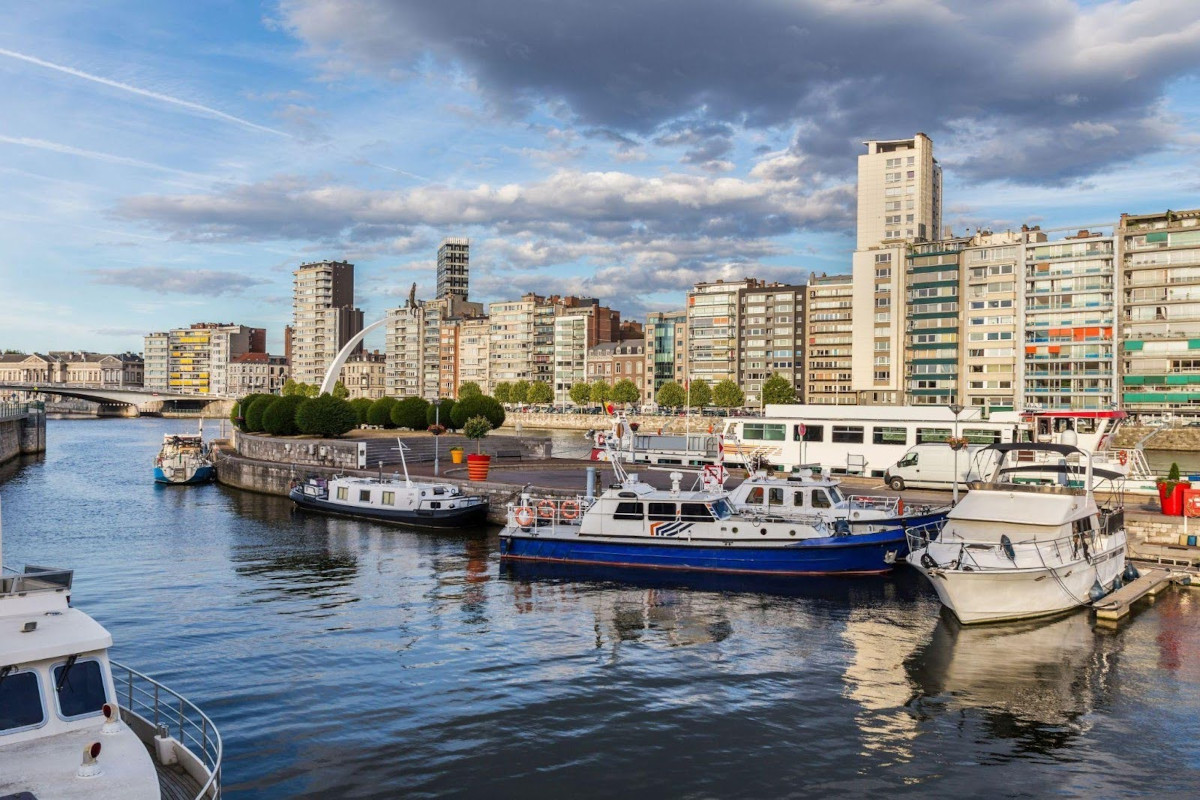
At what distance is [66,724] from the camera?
1180 centimetres

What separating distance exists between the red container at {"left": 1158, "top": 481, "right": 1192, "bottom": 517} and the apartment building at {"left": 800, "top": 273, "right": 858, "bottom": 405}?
118725 millimetres

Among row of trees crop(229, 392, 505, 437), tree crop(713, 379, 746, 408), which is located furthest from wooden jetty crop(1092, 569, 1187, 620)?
tree crop(713, 379, 746, 408)

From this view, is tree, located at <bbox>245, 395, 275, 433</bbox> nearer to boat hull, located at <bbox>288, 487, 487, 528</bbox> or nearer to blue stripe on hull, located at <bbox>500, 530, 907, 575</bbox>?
boat hull, located at <bbox>288, 487, 487, 528</bbox>

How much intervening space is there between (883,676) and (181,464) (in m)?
61.3

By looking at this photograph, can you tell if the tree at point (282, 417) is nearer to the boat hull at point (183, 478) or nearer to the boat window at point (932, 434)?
the boat hull at point (183, 478)

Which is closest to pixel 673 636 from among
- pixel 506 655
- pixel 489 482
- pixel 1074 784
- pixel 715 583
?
pixel 506 655

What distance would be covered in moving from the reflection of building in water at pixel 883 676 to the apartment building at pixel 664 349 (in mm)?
156001

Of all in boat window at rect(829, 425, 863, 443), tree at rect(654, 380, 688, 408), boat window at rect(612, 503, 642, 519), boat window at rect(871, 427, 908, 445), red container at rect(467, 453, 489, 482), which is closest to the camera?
boat window at rect(612, 503, 642, 519)

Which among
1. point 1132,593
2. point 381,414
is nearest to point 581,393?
point 381,414

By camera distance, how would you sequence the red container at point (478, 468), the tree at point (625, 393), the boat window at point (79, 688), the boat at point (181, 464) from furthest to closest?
1. the tree at point (625, 393)
2. the boat at point (181, 464)
3. the red container at point (478, 468)
4. the boat window at point (79, 688)

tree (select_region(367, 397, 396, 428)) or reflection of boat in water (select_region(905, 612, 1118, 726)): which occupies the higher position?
tree (select_region(367, 397, 396, 428))

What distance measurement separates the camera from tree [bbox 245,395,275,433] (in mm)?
84438

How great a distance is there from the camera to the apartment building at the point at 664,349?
187 m

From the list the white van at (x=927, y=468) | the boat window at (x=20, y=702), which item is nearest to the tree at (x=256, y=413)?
the white van at (x=927, y=468)
